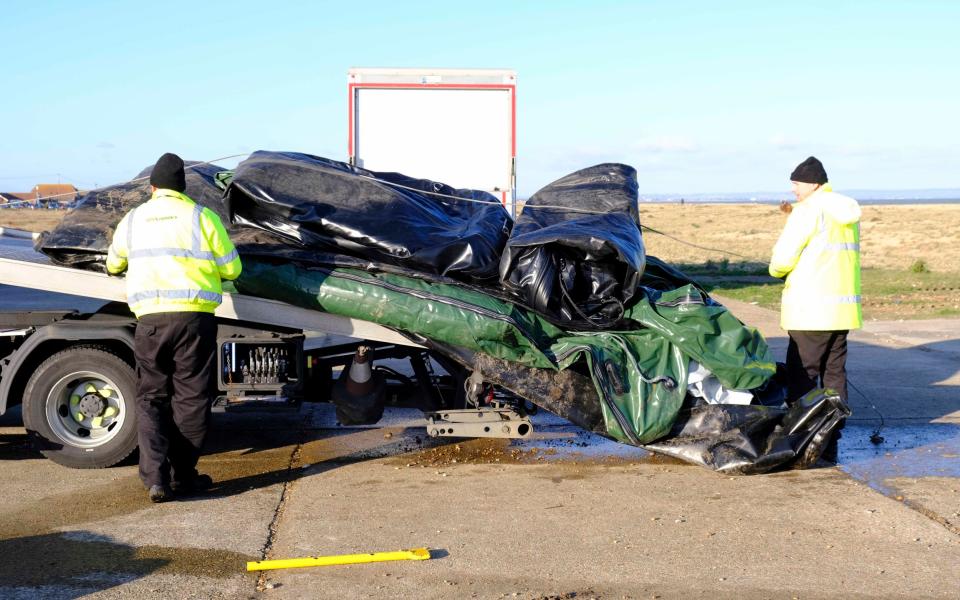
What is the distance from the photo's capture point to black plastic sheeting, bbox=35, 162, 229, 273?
6254mm

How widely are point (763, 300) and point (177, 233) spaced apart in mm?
12519

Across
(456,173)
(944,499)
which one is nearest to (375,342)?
(944,499)

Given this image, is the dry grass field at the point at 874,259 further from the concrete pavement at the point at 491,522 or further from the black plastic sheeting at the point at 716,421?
the concrete pavement at the point at 491,522

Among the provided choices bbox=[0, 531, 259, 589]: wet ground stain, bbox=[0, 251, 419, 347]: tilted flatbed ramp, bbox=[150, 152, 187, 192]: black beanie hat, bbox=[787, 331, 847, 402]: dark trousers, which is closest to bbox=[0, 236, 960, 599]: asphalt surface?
bbox=[0, 531, 259, 589]: wet ground stain

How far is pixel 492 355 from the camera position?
19.9ft

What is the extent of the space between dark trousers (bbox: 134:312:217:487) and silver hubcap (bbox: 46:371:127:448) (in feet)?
2.02

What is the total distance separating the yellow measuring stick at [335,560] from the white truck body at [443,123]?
22.8 ft

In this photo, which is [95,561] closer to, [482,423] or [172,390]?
[172,390]

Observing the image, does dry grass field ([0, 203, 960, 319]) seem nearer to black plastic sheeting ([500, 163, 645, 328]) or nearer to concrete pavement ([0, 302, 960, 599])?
black plastic sheeting ([500, 163, 645, 328])

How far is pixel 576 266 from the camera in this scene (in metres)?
6.39

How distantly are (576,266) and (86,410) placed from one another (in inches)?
126

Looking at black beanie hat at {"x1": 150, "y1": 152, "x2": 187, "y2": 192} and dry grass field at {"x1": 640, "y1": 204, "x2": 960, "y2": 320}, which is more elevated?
black beanie hat at {"x1": 150, "y1": 152, "x2": 187, "y2": 192}

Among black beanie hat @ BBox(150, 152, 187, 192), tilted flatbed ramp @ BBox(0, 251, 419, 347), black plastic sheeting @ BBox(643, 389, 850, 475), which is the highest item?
black beanie hat @ BBox(150, 152, 187, 192)

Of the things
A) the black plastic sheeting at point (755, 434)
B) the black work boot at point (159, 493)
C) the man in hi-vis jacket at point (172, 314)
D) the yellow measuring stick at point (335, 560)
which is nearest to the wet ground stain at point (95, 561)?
the yellow measuring stick at point (335, 560)
